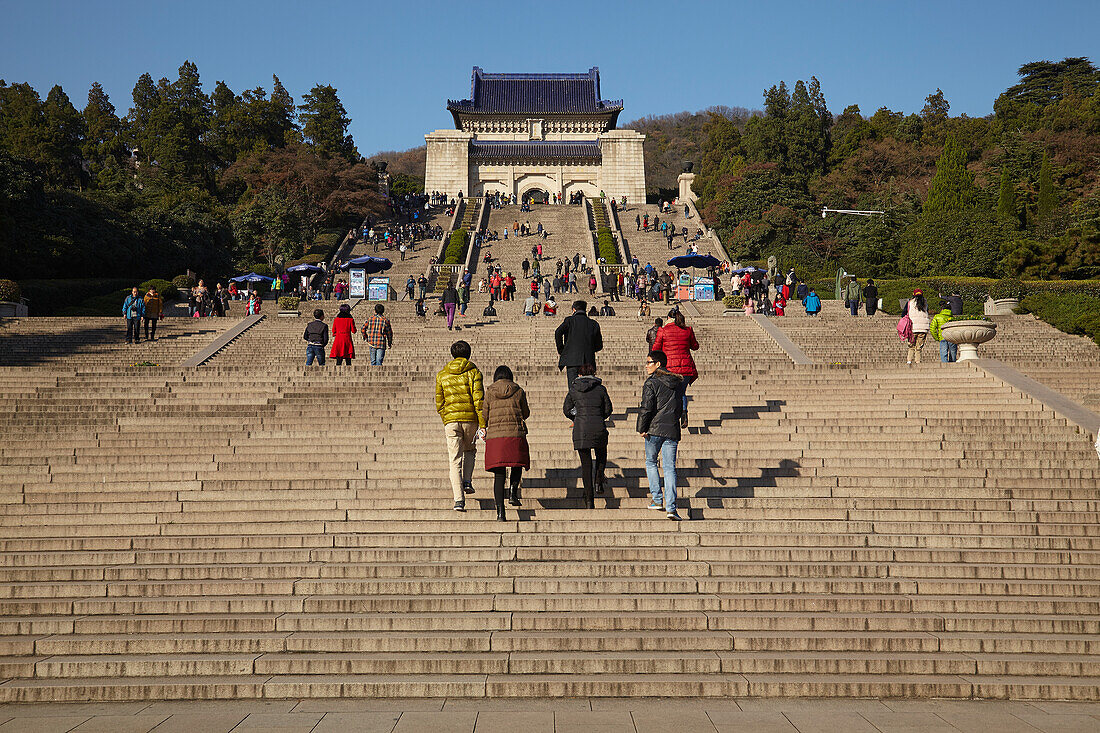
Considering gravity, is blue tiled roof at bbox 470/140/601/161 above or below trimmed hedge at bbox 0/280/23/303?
above

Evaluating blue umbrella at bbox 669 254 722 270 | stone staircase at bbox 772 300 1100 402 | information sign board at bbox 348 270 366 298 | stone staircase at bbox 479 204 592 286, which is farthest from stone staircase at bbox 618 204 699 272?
stone staircase at bbox 772 300 1100 402

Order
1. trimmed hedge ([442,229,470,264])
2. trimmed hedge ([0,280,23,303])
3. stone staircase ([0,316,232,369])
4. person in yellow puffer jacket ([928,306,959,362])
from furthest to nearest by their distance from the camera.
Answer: trimmed hedge ([442,229,470,264]) → trimmed hedge ([0,280,23,303]) → stone staircase ([0,316,232,369]) → person in yellow puffer jacket ([928,306,959,362])

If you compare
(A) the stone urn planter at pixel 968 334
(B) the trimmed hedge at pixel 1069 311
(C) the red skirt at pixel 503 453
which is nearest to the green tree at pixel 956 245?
(B) the trimmed hedge at pixel 1069 311

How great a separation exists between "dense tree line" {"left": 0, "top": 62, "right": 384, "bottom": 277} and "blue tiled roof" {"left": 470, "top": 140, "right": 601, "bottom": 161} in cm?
909

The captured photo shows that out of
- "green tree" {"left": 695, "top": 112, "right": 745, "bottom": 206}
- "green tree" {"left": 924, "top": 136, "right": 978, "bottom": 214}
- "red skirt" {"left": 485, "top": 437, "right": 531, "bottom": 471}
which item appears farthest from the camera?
"green tree" {"left": 695, "top": 112, "right": 745, "bottom": 206}

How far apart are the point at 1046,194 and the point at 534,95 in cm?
4258

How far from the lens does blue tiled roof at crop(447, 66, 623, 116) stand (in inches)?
2781

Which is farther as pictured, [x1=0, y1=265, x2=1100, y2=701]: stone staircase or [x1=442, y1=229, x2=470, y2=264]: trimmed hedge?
[x1=442, y1=229, x2=470, y2=264]: trimmed hedge

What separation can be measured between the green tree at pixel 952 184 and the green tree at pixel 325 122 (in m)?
38.3

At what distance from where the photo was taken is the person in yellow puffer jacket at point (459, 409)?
8352 mm

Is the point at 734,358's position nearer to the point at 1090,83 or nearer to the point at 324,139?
the point at 324,139

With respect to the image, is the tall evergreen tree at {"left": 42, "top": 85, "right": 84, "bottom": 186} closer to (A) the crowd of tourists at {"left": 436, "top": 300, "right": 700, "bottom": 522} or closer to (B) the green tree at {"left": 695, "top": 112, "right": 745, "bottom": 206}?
(B) the green tree at {"left": 695, "top": 112, "right": 745, "bottom": 206}

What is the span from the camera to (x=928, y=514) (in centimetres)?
852

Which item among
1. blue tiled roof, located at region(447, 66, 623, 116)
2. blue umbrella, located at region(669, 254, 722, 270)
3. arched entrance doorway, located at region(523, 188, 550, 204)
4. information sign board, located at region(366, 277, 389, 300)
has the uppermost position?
blue tiled roof, located at region(447, 66, 623, 116)
